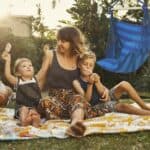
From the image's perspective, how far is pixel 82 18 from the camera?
15.4 m

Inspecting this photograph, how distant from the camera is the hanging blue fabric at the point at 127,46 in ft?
31.0

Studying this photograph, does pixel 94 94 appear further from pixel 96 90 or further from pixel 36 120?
pixel 36 120

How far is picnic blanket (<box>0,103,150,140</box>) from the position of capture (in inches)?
176

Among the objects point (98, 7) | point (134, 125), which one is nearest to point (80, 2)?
point (98, 7)

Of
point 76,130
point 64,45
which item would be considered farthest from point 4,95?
point 76,130

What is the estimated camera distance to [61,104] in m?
5.06

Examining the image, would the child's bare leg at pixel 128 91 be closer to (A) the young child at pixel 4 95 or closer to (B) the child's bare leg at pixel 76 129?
(B) the child's bare leg at pixel 76 129

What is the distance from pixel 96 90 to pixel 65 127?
752 mm

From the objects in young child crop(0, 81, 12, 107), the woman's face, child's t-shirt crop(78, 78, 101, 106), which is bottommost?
young child crop(0, 81, 12, 107)

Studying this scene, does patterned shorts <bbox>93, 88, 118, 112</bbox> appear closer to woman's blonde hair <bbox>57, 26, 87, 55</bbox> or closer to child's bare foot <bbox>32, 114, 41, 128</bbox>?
woman's blonde hair <bbox>57, 26, 87, 55</bbox>

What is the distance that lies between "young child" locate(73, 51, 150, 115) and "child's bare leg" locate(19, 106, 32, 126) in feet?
1.84

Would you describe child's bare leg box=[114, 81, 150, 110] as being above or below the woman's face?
below

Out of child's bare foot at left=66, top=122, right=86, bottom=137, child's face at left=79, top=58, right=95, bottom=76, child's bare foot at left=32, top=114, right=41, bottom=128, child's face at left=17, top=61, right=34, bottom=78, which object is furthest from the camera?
child's face at left=79, top=58, right=95, bottom=76

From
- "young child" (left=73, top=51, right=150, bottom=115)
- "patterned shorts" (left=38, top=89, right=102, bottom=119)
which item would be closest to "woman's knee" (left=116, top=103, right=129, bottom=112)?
"young child" (left=73, top=51, right=150, bottom=115)
